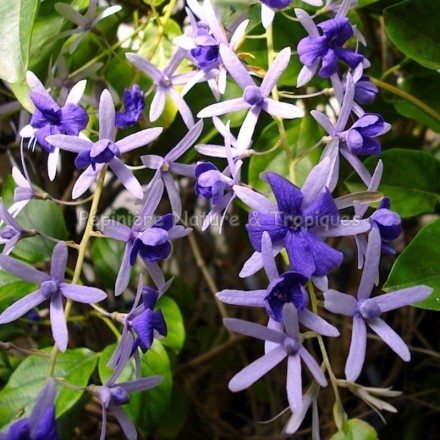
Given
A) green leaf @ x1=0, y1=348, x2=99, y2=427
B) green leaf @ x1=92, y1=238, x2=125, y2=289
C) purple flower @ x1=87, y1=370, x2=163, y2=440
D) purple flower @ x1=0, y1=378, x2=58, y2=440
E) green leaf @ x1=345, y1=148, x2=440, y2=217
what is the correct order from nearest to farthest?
purple flower @ x1=0, y1=378, x2=58, y2=440 < purple flower @ x1=87, y1=370, x2=163, y2=440 < green leaf @ x1=0, y1=348, x2=99, y2=427 < green leaf @ x1=345, y1=148, x2=440, y2=217 < green leaf @ x1=92, y1=238, x2=125, y2=289

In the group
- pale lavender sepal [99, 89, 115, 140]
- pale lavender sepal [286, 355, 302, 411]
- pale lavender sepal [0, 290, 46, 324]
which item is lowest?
pale lavender sepal [286, 355, 302, 411]

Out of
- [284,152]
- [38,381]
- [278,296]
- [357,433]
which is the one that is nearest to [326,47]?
[284,152]

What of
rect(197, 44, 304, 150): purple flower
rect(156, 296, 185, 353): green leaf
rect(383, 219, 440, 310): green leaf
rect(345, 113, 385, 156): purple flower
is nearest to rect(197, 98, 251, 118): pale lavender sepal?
rect(197, 44, 304, 150): purple flower

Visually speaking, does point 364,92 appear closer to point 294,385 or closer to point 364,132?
point 364,132

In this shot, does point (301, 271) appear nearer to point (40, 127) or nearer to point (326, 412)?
point (40, 127)

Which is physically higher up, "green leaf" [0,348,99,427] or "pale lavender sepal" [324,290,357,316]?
"pale lavender sepal" [324,290,357,316]

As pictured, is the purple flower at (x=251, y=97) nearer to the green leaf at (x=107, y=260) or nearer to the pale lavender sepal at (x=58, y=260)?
the pale lavender sepal at (x=58, y=260)

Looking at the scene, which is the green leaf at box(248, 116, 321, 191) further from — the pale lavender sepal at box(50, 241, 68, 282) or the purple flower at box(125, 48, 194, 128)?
the pale lavender sepal at box(50, 241, 68, 282)

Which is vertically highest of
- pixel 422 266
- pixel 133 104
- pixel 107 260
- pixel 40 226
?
pixel 133 104
